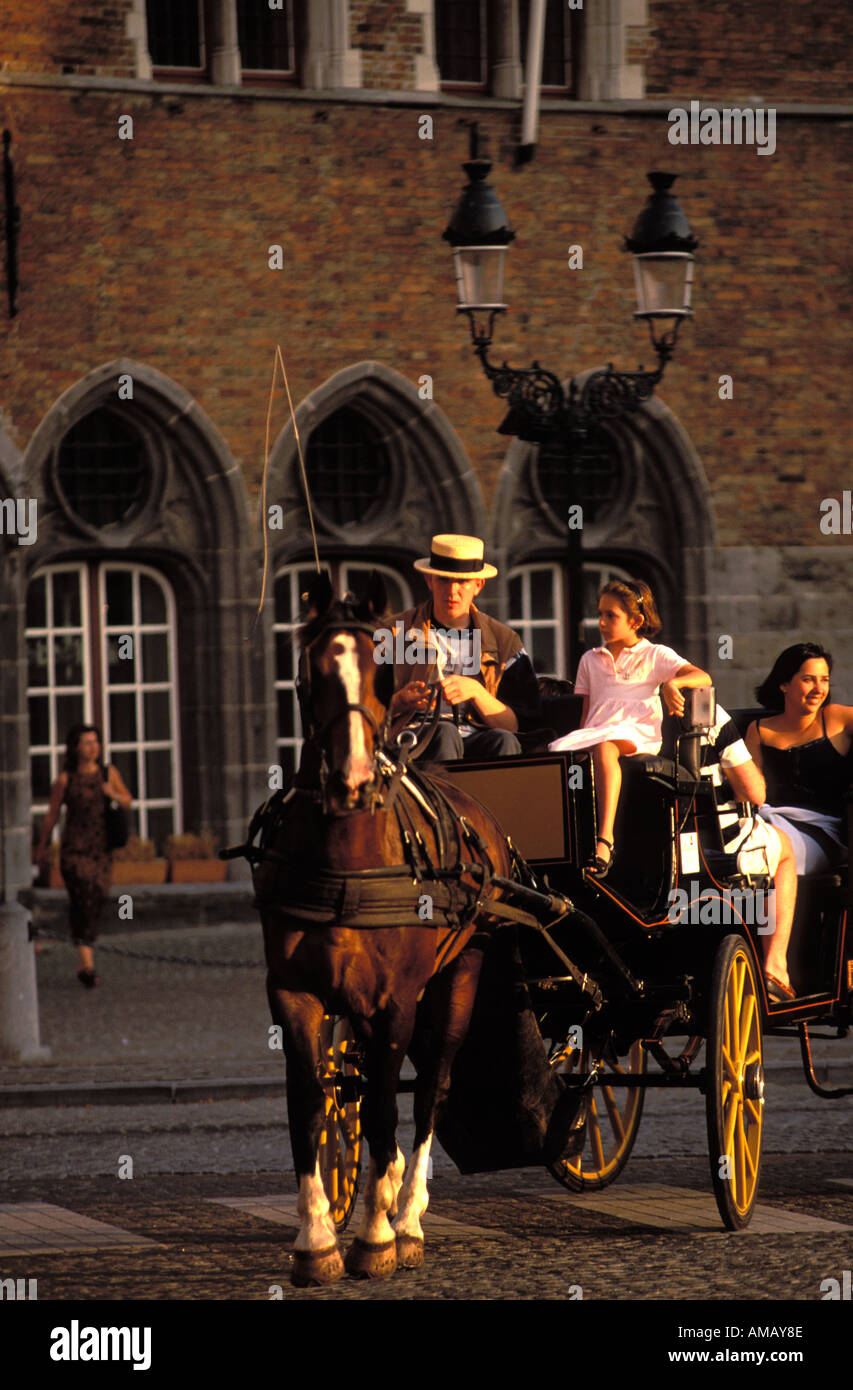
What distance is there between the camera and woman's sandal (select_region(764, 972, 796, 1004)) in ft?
25.1

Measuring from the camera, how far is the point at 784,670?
8.32 metres

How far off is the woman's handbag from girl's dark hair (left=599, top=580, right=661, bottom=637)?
7.48 metres

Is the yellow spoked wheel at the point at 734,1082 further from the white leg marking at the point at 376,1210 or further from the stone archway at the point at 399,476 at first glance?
the stone archway at the point at 399,476

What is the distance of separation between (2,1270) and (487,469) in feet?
39.6

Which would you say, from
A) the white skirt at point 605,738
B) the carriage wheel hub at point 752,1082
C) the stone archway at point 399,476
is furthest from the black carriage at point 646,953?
the stone archway at point 399,476

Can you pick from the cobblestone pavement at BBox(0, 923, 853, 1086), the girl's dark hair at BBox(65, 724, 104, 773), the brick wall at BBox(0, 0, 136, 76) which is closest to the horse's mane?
the cobblestone pavement at BBox(0, 923, 853, 1086)

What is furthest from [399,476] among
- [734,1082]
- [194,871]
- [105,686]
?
[734,1082]

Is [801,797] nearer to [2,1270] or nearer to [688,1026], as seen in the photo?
[688,1026]

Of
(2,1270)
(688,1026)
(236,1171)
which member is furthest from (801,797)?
(2,1270)

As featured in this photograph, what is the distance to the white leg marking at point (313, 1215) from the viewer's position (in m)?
6.14

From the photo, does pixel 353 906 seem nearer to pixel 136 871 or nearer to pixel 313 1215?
pixel 313 1215

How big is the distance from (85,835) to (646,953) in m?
7.97

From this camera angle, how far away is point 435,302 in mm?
17828

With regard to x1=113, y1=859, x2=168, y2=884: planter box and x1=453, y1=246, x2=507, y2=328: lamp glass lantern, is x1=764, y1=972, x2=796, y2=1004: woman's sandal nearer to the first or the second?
x1=453, y1=246, x2=507, y2=328: lamp glass lantern
